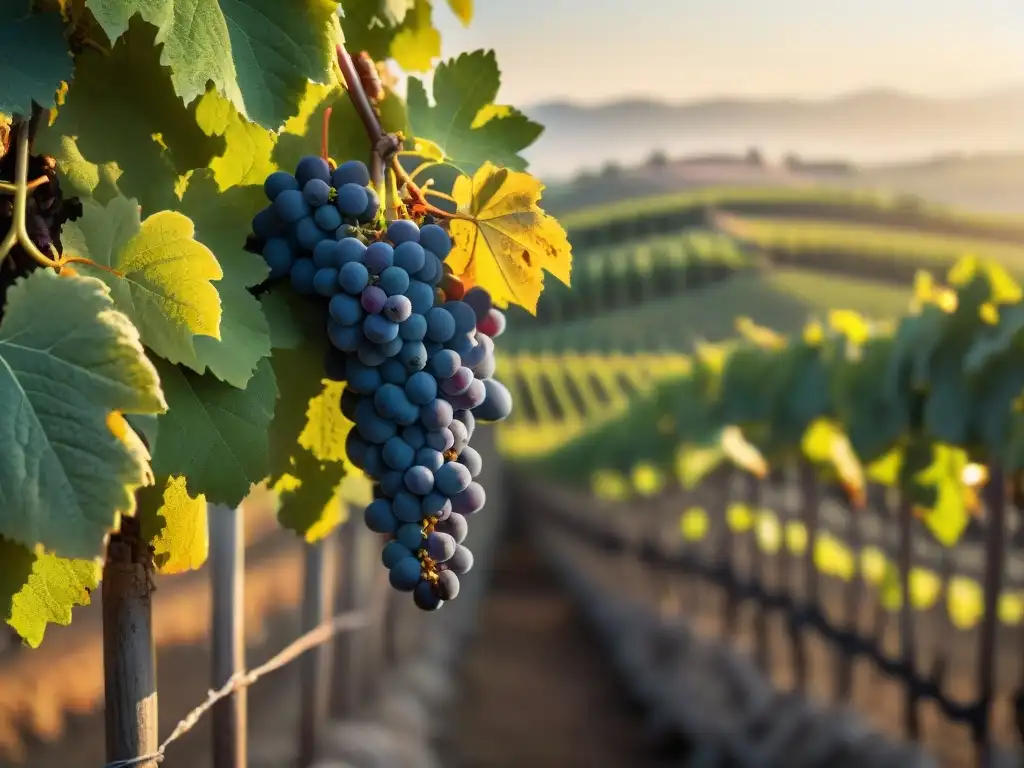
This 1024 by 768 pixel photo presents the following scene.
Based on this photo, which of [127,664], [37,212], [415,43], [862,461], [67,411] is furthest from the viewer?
[862,461]

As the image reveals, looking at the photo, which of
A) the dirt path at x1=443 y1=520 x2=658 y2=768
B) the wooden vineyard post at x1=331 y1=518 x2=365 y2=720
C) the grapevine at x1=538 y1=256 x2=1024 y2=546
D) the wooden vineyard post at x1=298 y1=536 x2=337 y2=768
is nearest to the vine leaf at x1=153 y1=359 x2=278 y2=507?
the wooden vineyard post at x1=298 y1=536 x2=337 y2=768

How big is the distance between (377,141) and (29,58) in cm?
35

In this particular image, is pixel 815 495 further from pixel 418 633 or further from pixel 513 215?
pixel 513 215

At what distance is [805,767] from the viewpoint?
21.6ft

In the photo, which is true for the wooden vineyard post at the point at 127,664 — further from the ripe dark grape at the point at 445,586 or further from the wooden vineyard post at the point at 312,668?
the wooden vineyard post at the point at 312,668

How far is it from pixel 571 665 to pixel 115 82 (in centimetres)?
1291

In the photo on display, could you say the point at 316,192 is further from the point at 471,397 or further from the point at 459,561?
the point at 459,561

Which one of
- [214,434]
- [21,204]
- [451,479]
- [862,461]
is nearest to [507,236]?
[451,479]

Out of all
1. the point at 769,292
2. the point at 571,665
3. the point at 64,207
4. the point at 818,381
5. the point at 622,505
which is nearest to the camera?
the point at 64,207

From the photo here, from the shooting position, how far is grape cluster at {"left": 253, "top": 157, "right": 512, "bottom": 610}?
1117 millimetres

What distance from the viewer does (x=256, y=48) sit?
1.01 m

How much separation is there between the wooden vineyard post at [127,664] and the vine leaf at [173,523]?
0.35 feet

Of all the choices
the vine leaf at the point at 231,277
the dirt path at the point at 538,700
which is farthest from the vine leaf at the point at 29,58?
the dirt path at the point at 538,700

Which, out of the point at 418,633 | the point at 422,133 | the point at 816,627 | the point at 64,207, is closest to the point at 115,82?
the point at 64,207
